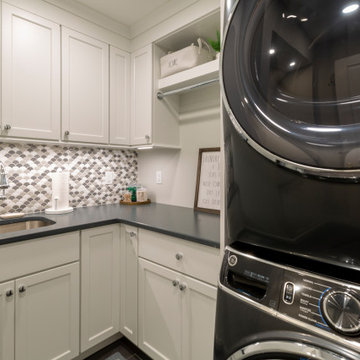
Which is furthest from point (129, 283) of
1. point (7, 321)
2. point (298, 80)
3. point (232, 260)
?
point (298, 80)

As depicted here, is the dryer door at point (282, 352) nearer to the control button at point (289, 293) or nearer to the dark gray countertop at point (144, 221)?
the control button at point (289, 293)

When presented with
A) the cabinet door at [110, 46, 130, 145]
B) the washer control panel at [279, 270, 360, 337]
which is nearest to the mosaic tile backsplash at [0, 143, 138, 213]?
the cabinet door at [110, 46, 130, 145]

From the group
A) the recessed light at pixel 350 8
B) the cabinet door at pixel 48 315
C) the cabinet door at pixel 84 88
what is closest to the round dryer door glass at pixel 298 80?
the recessed light at pixel 350 8

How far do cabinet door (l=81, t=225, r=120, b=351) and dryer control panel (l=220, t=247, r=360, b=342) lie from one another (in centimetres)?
122

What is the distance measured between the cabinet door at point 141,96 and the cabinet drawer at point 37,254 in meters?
0.95

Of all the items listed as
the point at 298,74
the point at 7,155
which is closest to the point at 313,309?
the point at 298,74

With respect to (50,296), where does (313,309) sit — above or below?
above

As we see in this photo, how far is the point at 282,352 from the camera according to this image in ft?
1.50

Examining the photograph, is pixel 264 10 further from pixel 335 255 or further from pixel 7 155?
pixel 7 155

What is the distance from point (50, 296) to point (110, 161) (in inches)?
47.9

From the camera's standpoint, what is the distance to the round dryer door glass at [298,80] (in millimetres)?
420

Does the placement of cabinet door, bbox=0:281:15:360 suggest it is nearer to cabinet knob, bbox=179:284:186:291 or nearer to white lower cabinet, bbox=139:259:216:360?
white lower cabinet, bbox=139:259:216:360

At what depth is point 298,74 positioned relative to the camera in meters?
0.48

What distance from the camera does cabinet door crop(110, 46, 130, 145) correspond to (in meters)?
2.02
